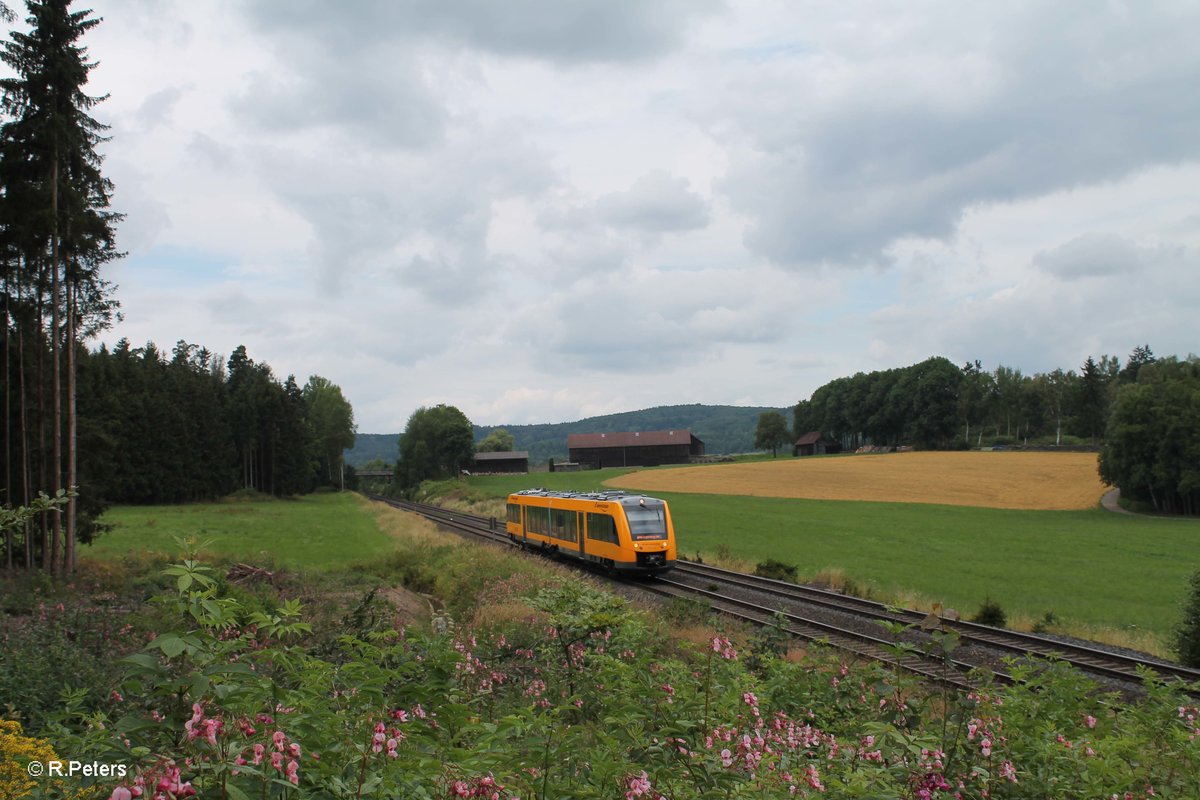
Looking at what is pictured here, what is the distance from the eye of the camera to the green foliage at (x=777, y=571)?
92.9 feet

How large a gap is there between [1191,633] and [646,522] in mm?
14628

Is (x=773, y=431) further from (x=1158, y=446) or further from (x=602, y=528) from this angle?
(x=602, y=528)

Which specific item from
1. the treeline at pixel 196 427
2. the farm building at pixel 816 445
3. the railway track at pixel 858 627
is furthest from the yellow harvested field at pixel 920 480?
the farm building at pixel 816 445

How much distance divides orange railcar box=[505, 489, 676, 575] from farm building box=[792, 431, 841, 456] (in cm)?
13038

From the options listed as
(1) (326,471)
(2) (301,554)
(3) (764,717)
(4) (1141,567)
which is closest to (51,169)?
(2) (301,554)

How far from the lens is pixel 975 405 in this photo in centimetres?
13100

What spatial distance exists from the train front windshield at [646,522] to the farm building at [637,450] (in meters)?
110

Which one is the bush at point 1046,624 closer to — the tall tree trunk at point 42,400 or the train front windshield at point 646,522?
the train front windshield at point 646,522

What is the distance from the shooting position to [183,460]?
7762 centimetres

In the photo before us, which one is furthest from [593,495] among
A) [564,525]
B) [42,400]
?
[42,400]

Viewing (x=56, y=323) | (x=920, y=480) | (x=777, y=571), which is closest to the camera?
(x=56, y=323)

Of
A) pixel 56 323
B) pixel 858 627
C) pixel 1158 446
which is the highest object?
pixel 56 323

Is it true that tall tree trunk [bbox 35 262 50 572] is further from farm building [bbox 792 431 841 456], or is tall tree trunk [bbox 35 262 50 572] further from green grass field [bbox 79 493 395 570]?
farm building [bbox 792 431 841 456]

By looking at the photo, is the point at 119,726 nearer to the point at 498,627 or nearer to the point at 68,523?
the point at 498,627
